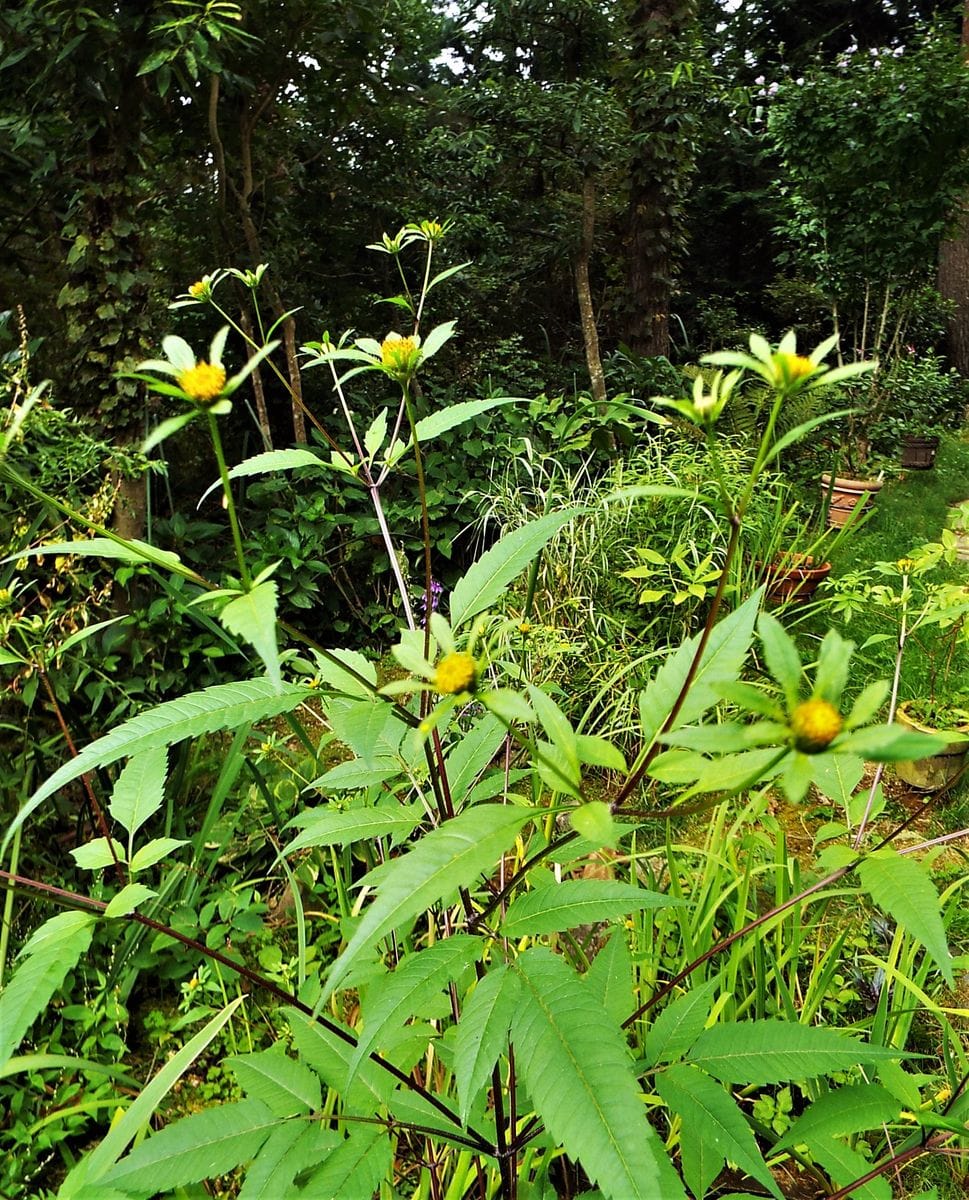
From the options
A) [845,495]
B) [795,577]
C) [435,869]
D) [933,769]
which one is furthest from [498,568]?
[845,495]

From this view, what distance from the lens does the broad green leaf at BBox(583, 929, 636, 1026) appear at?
80 cm

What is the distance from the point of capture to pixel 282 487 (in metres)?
3.26

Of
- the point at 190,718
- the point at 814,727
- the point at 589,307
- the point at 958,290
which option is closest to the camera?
the point at 814,727

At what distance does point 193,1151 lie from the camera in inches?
26.2

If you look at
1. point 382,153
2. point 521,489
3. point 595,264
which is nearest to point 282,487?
point 521,489

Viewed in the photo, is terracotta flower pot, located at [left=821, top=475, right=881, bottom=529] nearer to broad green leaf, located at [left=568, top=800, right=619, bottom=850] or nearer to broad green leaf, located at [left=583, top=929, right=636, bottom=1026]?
broad green leaf, located at [left=583, top=929, right=636, bottom=1026]

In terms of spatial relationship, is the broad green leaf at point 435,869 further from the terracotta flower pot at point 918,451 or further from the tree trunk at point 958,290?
the tree trunk at point 958,290

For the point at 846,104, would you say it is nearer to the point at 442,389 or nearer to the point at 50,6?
the point at 442,389

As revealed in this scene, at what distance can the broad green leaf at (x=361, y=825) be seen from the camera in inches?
27.3

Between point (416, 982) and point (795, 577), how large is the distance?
264 centimetres

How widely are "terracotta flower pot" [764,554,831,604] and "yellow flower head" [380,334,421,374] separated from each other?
225 cm

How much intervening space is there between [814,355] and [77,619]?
221cm

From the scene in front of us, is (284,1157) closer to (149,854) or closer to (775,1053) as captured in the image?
(149,854)

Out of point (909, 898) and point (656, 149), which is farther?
point (656, 149)
